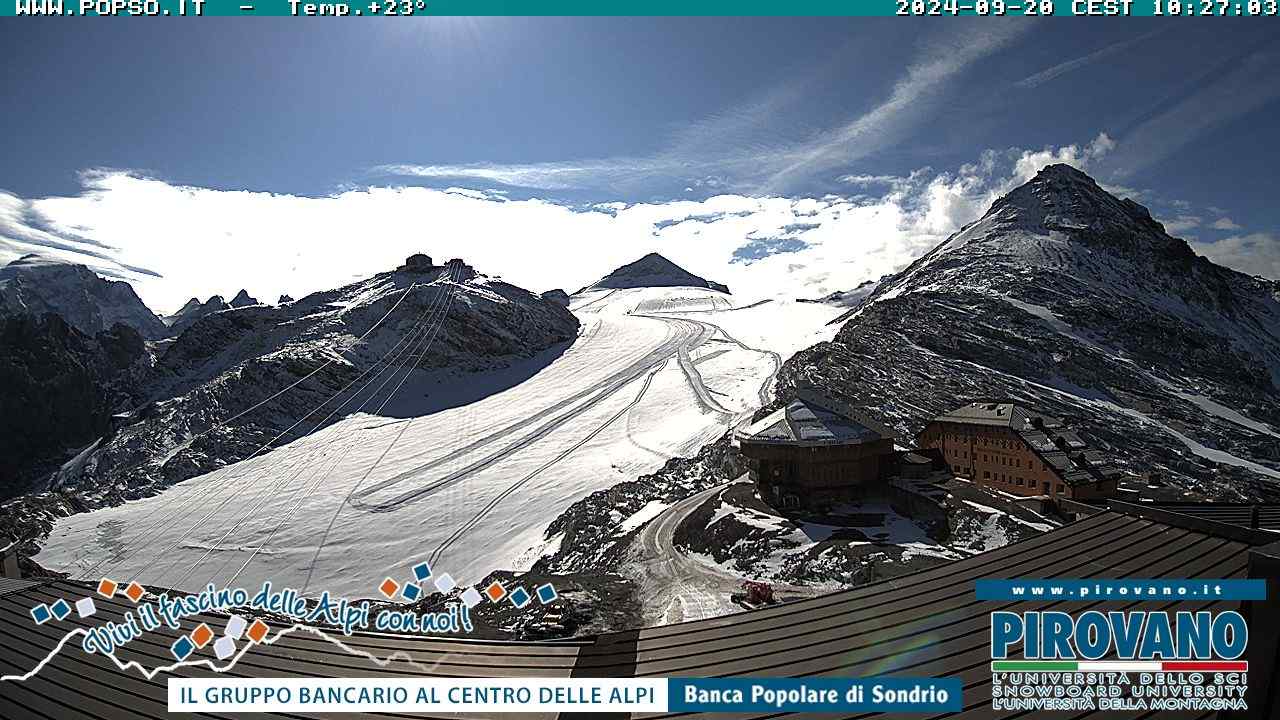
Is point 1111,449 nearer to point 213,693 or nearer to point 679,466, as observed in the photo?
point 679,466

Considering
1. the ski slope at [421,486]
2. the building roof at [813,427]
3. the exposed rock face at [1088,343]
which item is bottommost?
the ski slope at [421,486]

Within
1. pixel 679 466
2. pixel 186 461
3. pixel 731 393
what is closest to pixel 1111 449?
pixel 731 393

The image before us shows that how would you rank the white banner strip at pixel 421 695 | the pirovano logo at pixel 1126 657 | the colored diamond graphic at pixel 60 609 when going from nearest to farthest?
1. the pirovano logo at pixel 1126 657
2. the white banner strip at pixel 421 695
3. the colored diamond graphic at pixel 60 609

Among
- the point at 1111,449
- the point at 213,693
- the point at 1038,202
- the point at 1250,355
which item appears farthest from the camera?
the point at 1038,202

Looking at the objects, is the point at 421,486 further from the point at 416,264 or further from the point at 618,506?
the point at 416,264

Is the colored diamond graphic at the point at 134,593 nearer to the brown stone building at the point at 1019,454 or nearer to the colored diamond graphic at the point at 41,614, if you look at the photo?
the colored diamond graphic at the point at 41,614

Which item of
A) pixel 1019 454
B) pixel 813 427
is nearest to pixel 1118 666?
pixel 813 427

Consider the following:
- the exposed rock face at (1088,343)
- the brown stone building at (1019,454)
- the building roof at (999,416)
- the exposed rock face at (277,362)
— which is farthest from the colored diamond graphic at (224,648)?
the exposed rock face at (277,362)
